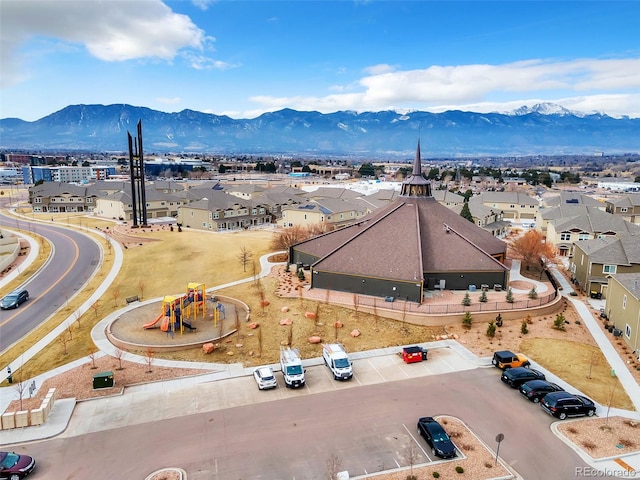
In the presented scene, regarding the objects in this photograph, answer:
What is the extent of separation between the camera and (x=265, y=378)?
→ 28.8 metres

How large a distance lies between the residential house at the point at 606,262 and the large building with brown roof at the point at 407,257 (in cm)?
937

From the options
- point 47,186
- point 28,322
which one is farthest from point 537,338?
point 47,186

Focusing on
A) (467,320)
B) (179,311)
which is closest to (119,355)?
(179,311)

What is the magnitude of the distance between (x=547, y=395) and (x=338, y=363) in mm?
13073

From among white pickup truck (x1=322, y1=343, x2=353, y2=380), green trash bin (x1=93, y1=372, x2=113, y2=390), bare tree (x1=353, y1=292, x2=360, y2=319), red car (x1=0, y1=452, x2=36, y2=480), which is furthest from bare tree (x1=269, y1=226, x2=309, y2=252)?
red car (x1=0, y1=452, x2=36, y2=480)

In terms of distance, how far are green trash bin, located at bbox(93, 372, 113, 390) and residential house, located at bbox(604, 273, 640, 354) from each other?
38171 mm

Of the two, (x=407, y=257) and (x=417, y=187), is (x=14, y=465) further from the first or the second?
(x=417, y=187)

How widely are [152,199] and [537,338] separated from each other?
298 feet

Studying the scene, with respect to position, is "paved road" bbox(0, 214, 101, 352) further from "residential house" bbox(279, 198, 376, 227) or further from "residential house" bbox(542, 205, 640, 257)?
"residential house" bbox(542, 205, 640, 257)

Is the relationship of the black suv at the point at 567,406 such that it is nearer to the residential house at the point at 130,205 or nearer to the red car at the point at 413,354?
the red car at the point at 413,354

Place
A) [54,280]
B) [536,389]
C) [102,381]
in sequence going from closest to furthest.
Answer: [536,389]
[102,381]
[54,280]

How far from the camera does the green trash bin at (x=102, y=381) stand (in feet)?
93.5

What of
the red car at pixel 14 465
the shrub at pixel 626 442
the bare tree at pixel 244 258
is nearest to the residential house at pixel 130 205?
the bare tree at pixel 244 258

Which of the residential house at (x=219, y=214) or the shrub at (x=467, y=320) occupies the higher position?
the residential house at (x=219, y=214)
